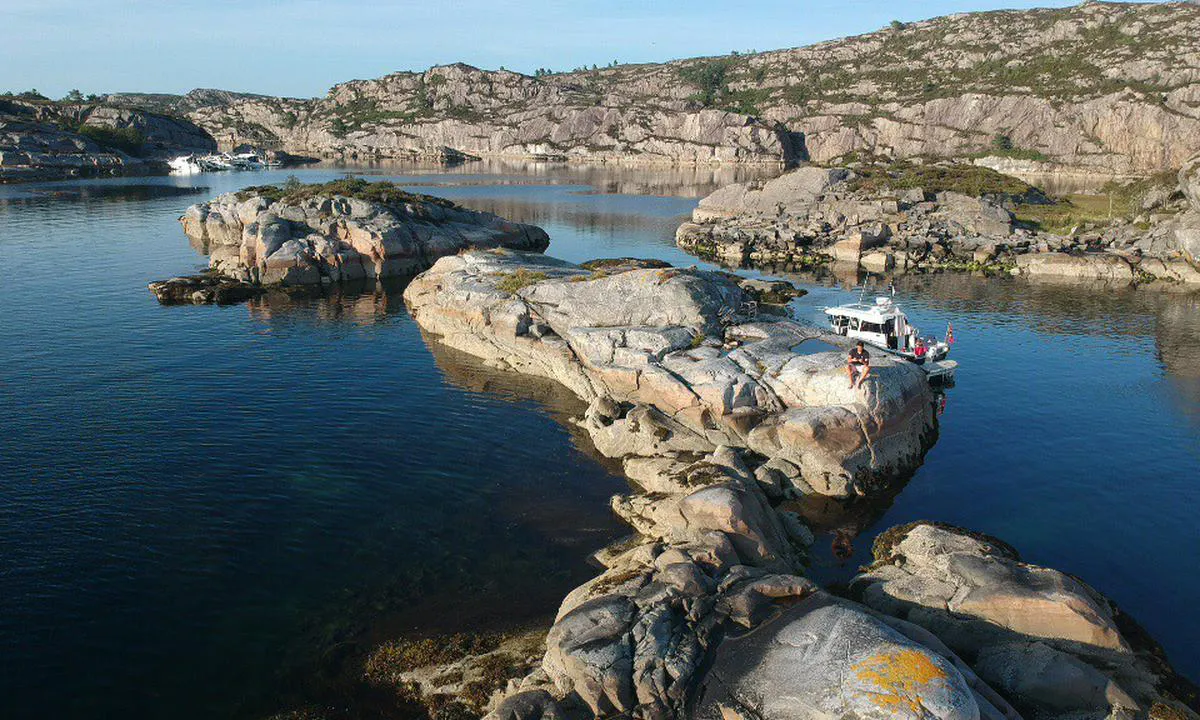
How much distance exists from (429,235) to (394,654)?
64.7 m

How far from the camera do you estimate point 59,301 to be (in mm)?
60062

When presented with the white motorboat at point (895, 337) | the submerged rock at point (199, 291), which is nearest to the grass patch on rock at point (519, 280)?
the white motorboat at point (895, 337)

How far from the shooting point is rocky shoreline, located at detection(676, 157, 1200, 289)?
7656 cm

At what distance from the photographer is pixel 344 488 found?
30984mm

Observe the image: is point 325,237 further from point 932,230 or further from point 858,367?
point 932,230

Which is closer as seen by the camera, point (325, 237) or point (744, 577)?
point (744, 577)

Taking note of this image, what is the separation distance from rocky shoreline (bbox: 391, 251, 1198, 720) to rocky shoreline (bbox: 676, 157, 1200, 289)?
174ft

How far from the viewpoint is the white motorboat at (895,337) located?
143 feet

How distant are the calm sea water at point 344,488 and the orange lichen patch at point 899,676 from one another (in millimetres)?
10916

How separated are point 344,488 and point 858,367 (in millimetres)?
23901

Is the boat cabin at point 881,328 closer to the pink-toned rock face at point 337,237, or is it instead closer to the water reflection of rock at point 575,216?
the pink-toned rock face at point 337,237

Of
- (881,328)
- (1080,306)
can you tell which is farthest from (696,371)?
(1080,306)

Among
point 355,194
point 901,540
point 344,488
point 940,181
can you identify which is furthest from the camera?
point 940,181

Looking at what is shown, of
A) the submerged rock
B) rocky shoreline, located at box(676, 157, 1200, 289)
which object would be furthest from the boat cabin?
the submerged rock
